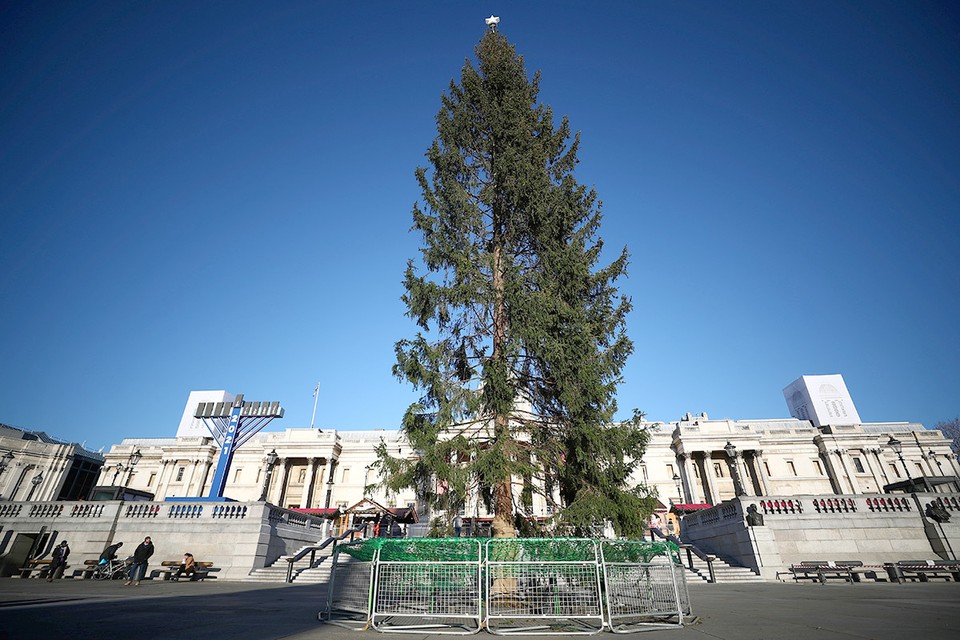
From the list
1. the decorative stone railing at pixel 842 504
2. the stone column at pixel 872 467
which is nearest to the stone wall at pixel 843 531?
the decorative stone railing at pixel 842 504

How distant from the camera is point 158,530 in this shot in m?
17.1

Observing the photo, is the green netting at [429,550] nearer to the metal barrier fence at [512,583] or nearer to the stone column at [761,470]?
the metal barrier fence at [512,583]

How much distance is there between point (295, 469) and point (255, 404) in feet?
93.2

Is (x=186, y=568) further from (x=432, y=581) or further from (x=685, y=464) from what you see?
(x=685, y=464)

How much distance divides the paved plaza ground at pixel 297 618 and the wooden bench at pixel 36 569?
761cm

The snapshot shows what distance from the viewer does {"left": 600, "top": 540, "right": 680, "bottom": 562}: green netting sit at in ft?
21.5

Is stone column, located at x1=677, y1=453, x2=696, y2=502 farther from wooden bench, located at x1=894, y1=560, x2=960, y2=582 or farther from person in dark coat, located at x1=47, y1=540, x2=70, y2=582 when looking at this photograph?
person in dark coat, located at x1=47, y1=540, x2=70, y2=582

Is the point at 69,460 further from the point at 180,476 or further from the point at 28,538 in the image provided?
the point at 28,538

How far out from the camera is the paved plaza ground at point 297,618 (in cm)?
524

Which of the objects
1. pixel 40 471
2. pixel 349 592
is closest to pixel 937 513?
pixel 349 592

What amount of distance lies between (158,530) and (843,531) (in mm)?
27673

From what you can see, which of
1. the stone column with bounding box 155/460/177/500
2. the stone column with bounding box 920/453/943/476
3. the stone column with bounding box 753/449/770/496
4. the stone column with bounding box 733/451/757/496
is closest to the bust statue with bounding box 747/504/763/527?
the stone column with bounding box 733/451/757/496

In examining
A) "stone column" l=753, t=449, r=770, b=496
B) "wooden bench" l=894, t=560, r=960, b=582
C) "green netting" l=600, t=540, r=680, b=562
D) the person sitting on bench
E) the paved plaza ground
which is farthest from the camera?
"stone column" l=753, t=449, r=770, b=496

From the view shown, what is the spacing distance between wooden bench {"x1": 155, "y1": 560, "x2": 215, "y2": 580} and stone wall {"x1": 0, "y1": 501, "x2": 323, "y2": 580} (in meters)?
0.52
